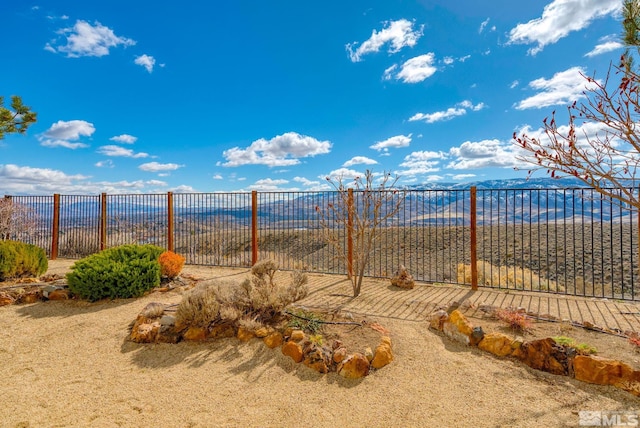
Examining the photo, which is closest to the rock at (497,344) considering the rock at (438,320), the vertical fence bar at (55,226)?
the rock at (438,320)

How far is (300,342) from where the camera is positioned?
387 centimetres

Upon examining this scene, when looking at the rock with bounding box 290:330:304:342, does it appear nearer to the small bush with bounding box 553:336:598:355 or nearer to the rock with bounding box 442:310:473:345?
the rock with bounding box 442:310:473:345

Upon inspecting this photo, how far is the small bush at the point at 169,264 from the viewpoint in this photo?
6.80 metres

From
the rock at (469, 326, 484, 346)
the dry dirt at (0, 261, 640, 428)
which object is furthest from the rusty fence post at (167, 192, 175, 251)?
the rock at (469, 326, 484, 346)

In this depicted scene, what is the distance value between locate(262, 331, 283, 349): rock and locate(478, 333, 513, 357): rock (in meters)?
2.37

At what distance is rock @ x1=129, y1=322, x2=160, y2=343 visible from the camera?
14.1 feet

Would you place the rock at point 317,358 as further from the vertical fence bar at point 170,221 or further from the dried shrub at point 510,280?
the vertical fence bar at point 170,221

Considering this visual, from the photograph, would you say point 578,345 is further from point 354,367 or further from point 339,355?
point 339,355

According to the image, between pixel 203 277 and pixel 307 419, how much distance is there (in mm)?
5590

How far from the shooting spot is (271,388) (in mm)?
3236

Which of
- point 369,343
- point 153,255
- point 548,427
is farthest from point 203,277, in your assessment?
point 548,427

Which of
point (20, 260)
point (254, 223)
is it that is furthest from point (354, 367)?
point (20, 260)

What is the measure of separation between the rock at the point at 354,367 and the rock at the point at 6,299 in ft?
20.7

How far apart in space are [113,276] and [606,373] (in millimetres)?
6930
